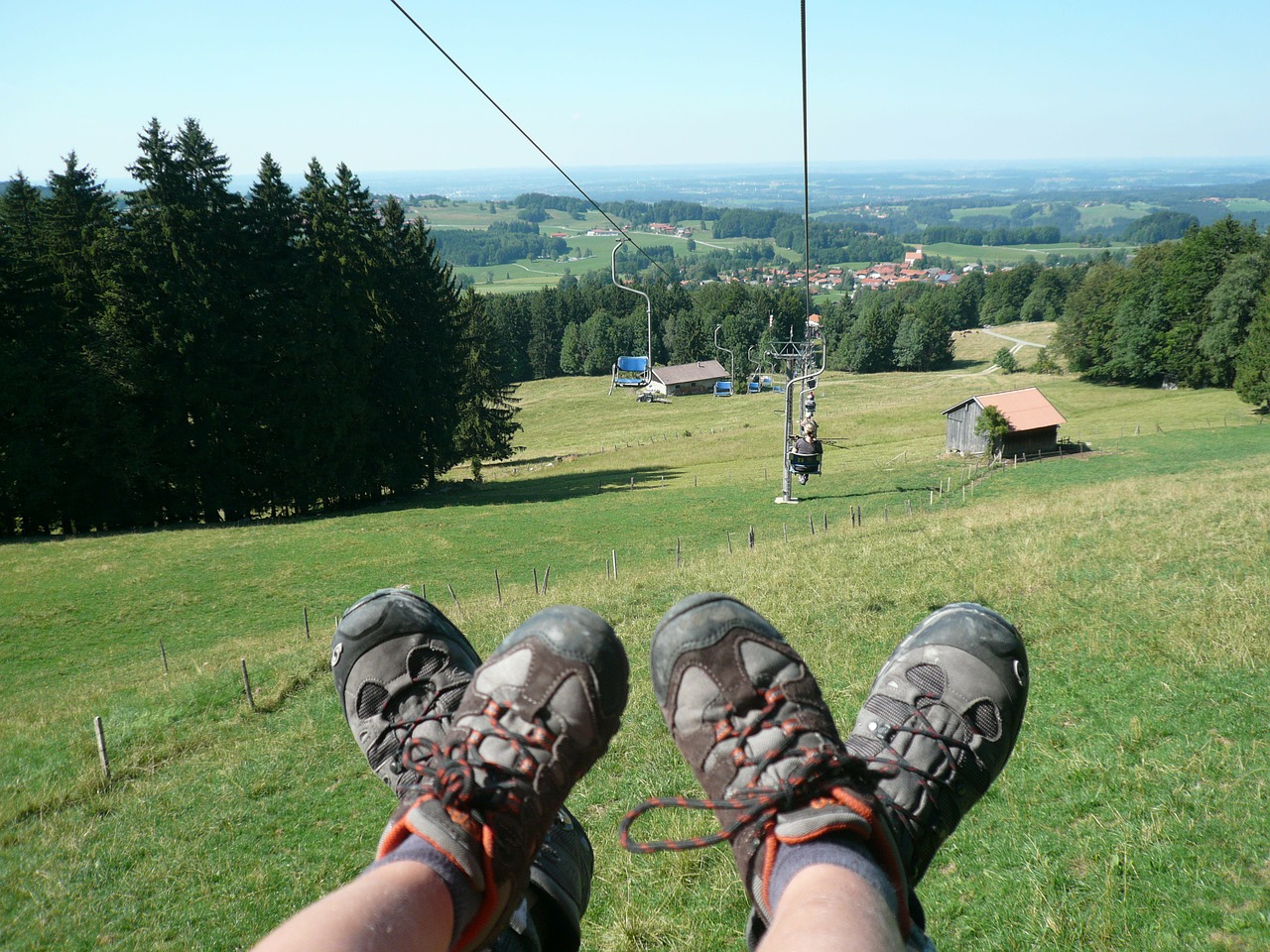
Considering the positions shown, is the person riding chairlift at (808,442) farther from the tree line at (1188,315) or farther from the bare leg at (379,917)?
the tree line at (1188,315)

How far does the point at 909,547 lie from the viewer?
12797mm

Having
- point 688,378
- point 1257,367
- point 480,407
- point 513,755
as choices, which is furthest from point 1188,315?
point 513,755

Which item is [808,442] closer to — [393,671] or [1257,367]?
[393,671]

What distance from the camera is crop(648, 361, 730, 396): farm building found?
94.1 m

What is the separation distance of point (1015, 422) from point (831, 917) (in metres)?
44.0

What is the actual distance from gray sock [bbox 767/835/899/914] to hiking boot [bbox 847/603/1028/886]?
0.78m

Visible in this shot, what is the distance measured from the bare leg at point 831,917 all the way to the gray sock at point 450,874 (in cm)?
85

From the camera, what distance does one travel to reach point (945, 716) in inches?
133

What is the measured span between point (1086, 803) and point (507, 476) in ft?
149

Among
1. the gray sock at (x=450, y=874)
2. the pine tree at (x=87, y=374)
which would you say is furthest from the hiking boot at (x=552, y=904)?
the pine tree at (x=87, y=374)

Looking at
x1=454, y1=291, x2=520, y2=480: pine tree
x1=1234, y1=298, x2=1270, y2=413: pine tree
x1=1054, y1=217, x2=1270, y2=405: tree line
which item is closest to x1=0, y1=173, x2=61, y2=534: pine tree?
x1=454, y1=291, x2=520, y2=480: pine tree

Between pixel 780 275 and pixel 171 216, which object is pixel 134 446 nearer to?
pixel 171 216

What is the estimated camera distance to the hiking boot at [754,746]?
2.34 m

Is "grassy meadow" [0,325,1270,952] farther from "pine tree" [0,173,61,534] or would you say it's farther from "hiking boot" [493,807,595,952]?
"pine tree" [0,173,61,534]
